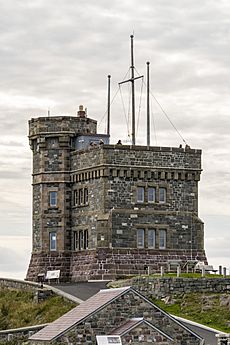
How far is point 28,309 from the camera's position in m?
67.8

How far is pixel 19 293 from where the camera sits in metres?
71.8

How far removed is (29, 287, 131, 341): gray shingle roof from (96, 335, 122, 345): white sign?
1.18 metres

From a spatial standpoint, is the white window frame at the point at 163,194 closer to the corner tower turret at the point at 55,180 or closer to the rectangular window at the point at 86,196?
the rectangular window at the point at 86,196

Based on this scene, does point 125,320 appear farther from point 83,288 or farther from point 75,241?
point 75,241

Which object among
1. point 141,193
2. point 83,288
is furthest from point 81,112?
point 83,288

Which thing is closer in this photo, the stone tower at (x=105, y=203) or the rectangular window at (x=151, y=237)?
the stone tower at (x=105, y=203)

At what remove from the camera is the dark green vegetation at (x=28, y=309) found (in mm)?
64688

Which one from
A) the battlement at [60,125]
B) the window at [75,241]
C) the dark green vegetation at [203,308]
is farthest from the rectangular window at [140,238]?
the dark green vegetation at [203,308]

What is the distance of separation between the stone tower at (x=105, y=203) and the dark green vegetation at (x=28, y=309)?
4.68m

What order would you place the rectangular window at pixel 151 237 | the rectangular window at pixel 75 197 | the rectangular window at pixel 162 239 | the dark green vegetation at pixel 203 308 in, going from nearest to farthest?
the dark green vegetation at pixel 203 308 < the rectangular window at pixel 151 237 < the rectangular window at pixel 162 239 < the rectangular window at pixel 75 197

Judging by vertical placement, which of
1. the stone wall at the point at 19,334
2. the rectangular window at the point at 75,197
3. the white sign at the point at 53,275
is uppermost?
the rectangular window at the point at 75,197

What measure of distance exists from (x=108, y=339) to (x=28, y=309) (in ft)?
71.9

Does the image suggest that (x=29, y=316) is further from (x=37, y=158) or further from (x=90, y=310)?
(x=90, y=310)

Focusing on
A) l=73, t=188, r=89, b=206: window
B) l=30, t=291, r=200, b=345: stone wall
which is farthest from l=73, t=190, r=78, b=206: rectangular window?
l=30, t=291, r=200, b=345: stone wall
